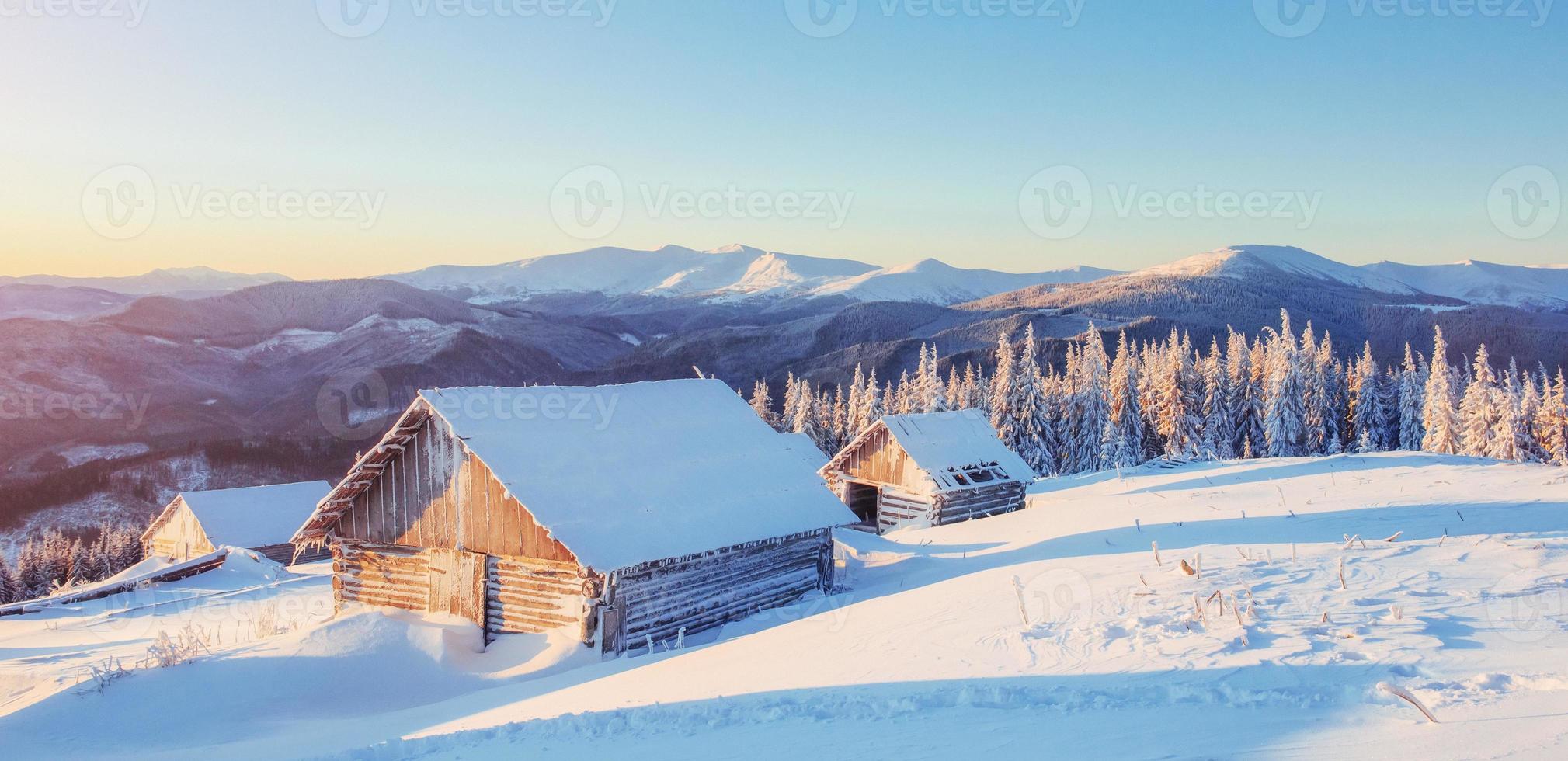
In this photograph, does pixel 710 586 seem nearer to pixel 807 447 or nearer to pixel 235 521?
pixel 807 447

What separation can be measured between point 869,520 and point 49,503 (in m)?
96.1

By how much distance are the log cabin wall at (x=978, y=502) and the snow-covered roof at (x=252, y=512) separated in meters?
34.2

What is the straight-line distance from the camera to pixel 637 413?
70.1 feet

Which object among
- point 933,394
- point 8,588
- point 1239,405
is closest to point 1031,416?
point 933,394

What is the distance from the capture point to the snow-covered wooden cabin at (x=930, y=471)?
33188mm

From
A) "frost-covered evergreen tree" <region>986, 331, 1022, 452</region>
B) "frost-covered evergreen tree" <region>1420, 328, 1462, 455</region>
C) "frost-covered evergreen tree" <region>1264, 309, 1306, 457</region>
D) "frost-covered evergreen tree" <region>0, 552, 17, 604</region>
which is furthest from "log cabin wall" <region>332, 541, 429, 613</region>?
"frost-covered evergreen tree" <region>1264, 309, 1306, 457</region>

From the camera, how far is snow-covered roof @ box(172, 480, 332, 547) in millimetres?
45406

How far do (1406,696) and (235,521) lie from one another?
52.9 metres

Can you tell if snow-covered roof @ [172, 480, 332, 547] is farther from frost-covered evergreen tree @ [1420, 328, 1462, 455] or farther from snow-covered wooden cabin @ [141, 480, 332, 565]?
frost-covered evergreen tree @ [1420, 328, 1462, 455]

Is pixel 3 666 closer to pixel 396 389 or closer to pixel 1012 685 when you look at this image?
pixel 1012 685

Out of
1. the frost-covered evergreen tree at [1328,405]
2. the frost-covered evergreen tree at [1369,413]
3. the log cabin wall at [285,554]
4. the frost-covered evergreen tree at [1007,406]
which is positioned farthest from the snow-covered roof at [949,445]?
the frost-covered evergreen tree at [1369,413]

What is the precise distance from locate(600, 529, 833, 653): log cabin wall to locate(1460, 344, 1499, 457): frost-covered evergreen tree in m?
49.9

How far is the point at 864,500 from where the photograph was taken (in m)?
39.4

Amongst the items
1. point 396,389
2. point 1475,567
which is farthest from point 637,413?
point 396,389
